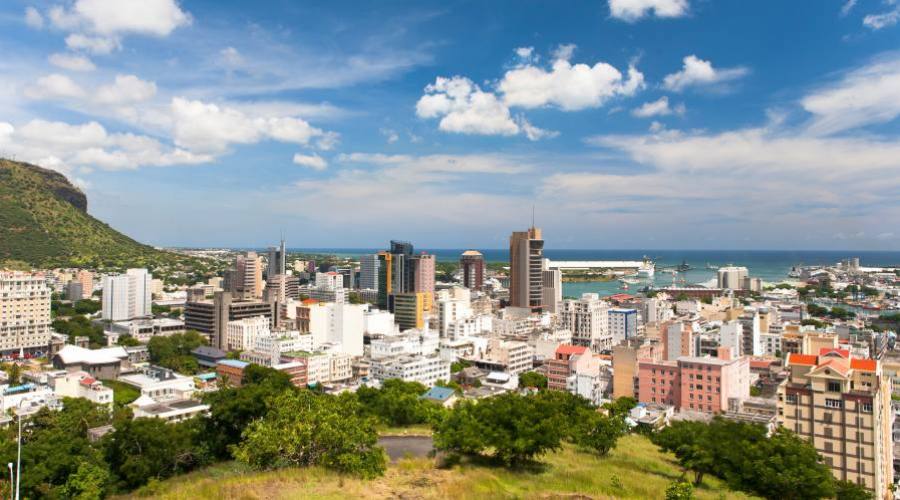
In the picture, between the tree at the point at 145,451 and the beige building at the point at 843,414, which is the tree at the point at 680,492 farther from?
the beige building at the point at 843,414

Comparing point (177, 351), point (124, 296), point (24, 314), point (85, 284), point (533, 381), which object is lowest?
point (533, 381)

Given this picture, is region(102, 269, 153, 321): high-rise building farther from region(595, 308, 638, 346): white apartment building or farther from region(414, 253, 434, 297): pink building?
region(595, 308, 638, 346): white apartment building

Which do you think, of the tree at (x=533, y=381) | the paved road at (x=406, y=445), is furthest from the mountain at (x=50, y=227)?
the paved road at (x=406, y=445)

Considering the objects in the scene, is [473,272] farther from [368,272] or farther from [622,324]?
[622,324]

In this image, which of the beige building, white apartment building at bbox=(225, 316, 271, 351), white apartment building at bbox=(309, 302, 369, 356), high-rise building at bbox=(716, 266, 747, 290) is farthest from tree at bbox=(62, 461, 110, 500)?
high-rise building at bbox=(716, 266, 747, 290)

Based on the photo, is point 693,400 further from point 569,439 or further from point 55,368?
point 55,368

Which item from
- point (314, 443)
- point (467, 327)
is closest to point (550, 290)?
point (467, 327)
